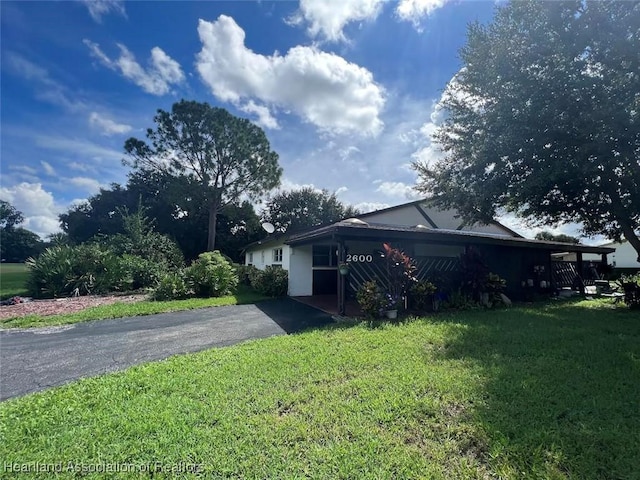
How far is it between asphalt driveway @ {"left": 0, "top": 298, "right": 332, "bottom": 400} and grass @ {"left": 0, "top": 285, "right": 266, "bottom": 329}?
46 centimetres

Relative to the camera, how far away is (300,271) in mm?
12484

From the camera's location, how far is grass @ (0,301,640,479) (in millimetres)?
2334

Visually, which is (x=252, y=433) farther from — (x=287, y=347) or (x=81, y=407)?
(x=287, y=347)

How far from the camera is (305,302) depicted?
10.7 metres

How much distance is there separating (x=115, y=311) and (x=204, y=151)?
52.3ft

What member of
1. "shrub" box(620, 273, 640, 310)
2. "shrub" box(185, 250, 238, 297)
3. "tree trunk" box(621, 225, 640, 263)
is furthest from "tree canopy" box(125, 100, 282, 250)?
"shrub" box(620, 273, 640, 310)

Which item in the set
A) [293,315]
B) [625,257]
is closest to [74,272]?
[293,315]

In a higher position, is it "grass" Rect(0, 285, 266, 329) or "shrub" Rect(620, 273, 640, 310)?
"shrub" Rect(620, 273, 640, 310)

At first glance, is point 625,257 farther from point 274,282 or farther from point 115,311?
point 115,311

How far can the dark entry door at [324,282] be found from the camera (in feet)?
41.8

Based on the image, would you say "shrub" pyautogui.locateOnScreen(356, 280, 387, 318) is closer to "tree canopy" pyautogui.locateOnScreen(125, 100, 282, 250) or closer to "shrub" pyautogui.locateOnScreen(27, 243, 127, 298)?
"shrub" pyautogui.locateOnScreen(27, 243, 127, 298)

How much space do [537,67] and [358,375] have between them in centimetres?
927

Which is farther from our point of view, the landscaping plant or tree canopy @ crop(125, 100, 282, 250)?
A: tree canopy @ crop(125, 100, 282, 250)

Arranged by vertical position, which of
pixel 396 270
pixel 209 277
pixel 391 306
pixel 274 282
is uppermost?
pixel 396 270
